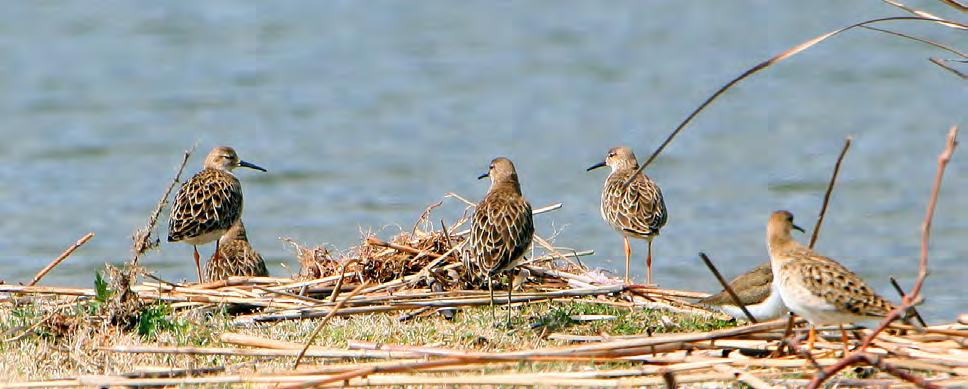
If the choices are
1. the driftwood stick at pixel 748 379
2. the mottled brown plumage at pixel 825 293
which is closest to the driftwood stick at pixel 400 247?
the mottled brown plumage at pixel 825 293

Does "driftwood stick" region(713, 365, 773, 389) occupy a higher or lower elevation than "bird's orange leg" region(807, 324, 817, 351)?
lower

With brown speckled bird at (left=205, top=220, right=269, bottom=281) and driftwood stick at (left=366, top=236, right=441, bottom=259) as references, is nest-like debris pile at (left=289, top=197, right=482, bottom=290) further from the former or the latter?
brown speckled bird at (left=205, top=220, right=269, bottom=281)

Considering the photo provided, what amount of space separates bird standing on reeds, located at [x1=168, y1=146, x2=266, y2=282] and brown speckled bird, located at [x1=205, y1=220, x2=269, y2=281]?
0.11m

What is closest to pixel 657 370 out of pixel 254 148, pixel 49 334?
pixel 49 334

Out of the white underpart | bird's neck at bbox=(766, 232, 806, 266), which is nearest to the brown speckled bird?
the white underpart

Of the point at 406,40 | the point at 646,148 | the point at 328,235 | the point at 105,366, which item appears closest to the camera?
the point at 105,366

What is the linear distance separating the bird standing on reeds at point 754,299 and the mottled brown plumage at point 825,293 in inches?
59.1

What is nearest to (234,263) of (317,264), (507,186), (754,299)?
(317,264)

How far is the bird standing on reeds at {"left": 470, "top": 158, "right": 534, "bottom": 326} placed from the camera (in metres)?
9.34

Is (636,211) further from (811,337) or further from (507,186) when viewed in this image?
(811,337)

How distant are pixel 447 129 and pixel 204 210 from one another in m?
8.56

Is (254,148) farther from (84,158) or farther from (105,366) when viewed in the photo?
(105,366)

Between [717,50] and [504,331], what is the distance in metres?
15.5

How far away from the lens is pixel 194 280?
45.3 feet
